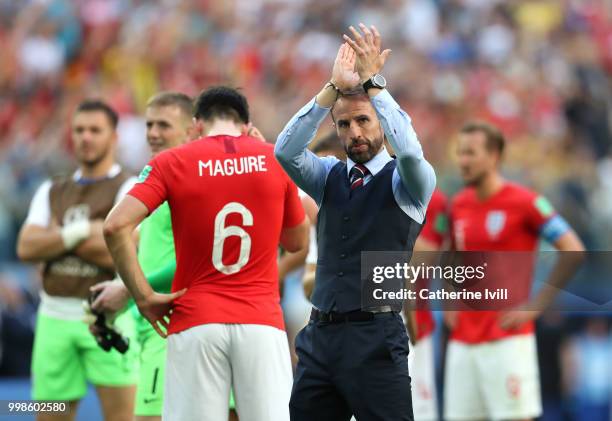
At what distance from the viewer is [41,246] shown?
8.38m

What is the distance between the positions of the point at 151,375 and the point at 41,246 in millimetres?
1771

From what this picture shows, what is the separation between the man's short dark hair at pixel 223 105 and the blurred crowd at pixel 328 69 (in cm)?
783

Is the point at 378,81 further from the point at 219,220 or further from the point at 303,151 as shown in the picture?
the point at 219,220

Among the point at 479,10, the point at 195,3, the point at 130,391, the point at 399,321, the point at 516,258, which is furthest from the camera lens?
the point at 479,10

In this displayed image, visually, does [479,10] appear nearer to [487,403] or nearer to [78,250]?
[487,403]

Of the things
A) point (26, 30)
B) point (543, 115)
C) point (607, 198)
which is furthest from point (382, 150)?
point (543, 115)

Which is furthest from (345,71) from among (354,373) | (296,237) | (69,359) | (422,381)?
(422,381)

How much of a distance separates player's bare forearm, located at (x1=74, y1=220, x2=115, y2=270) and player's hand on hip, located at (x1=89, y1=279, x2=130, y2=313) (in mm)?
1501

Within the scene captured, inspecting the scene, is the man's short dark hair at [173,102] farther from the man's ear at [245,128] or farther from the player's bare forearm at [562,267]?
the player's bare forearm at [562,267]

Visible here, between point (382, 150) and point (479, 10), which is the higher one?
point (479, 10)

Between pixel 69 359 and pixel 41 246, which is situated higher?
pixel 41 246

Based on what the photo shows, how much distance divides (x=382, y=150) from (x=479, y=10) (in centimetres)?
1497

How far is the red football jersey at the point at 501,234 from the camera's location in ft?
30.5

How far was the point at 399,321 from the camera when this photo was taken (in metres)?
5.70
